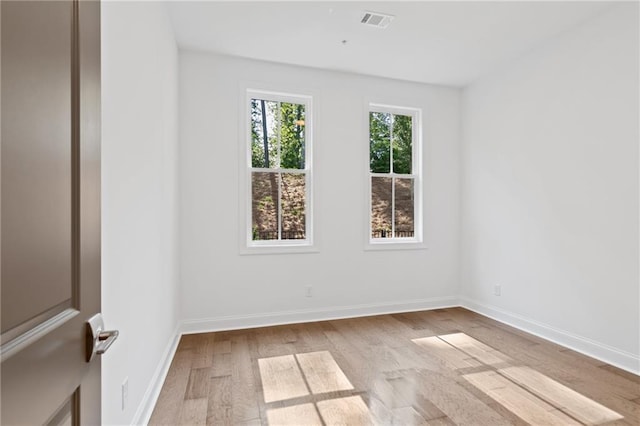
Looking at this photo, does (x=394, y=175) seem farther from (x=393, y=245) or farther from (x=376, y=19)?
(x=376, y=19)

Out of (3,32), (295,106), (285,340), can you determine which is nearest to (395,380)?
(285,340)

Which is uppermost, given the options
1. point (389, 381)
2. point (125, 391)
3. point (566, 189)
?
point (566, 189)

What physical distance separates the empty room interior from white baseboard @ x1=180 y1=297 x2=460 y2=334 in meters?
0.03

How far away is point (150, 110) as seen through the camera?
6.81 feet

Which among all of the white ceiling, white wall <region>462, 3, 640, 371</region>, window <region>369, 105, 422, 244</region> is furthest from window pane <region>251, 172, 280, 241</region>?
white wall <region>462, 3, 640, 371</region>

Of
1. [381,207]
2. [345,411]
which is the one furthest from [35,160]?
[381,207]

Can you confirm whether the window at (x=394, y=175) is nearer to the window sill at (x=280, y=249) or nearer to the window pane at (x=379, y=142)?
the window pane at (x=379, y=142)

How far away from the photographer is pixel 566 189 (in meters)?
2.97

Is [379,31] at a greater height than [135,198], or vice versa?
[379,31]

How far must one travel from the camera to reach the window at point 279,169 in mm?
3604

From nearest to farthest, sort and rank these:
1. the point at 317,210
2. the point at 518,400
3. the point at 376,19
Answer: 1. the point at 518,400
2. the point at 376,19
3. the point at 317,210

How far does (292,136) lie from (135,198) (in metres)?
2.23

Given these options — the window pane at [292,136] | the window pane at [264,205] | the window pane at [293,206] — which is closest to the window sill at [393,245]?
the window pane at [293,206]

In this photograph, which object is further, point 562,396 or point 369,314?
point 369,314
